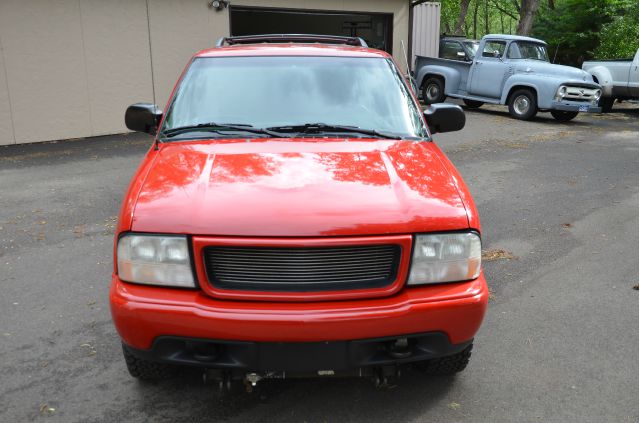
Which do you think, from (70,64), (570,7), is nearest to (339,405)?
(70,64)

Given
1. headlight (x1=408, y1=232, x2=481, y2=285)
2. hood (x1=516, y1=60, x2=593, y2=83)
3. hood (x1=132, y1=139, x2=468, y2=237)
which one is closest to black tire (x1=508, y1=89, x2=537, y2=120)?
hood (x1=516, y1=60, x2=593, y2=83)

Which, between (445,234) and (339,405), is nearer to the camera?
(445,234)

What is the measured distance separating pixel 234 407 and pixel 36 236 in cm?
380

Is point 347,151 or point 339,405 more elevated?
point 347,151

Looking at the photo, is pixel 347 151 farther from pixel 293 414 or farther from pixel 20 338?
pixel 20 338

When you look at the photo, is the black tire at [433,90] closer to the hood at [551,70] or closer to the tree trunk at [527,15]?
the hood at [551,70]

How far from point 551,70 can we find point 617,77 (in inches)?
119

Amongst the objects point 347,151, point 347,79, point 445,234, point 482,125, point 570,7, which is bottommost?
point 482,125

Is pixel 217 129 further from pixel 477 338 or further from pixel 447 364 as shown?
pixel 477 338

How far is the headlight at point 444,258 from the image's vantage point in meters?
2.68

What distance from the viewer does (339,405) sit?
3072 millimetres

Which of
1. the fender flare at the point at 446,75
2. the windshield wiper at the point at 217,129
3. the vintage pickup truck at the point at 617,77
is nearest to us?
the windshield wiper at the point at 217,129

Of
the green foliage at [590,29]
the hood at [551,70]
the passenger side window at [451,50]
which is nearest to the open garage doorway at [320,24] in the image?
the passenger side window at [451,50]

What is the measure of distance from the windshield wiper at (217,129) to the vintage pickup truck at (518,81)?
12.3 metres
